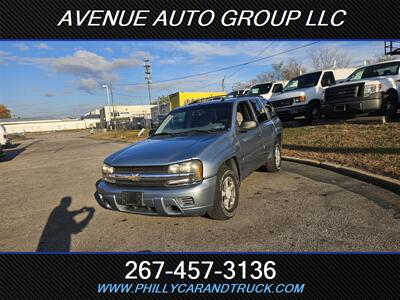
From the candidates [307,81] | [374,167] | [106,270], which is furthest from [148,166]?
[307,81]

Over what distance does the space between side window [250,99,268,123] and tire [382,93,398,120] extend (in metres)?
5.86

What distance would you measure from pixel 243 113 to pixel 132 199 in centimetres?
269

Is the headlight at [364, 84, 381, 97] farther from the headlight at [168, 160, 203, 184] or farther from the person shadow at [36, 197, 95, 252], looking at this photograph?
the person shadow at [36, 197, 95, 252]

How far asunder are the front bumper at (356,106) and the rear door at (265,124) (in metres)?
5.05

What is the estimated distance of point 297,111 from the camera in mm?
11945

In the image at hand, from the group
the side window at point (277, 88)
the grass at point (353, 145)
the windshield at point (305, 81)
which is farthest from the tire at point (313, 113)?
the side window at point (277, 88)

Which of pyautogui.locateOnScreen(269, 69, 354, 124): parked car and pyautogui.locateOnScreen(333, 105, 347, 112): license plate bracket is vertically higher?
pyautogui.locateOnScreen(269, 69, 354, 124): parked car

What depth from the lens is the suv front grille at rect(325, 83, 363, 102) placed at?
32.0 feet

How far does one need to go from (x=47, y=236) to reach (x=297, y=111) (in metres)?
10.4

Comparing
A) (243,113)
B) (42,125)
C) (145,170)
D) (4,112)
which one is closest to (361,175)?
(243,113)

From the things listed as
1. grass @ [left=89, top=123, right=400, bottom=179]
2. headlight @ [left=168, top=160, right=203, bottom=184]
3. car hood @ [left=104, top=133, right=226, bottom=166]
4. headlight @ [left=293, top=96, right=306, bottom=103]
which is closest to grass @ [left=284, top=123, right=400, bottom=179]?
grass @ [left=89, top=123, right=400, bottom=179]

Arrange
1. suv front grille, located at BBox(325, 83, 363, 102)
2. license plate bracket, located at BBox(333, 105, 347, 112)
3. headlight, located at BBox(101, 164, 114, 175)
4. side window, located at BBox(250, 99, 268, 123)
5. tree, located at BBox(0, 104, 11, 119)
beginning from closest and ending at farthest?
headlight, located at BBox(101, 164, 114, 175) < side window, located at BBox(250, 99, 268, 123) < suv front grille, located at BBox(325, 83, 363, 102) < license plate bracket, located at BBox(333, 105, 347, 112) < tree, located at BBox(0, 104, 11, 119)

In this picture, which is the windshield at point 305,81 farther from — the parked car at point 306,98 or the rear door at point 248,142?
the rear door at point 248,142

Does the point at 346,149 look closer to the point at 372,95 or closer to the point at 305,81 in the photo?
the point at 372,95
